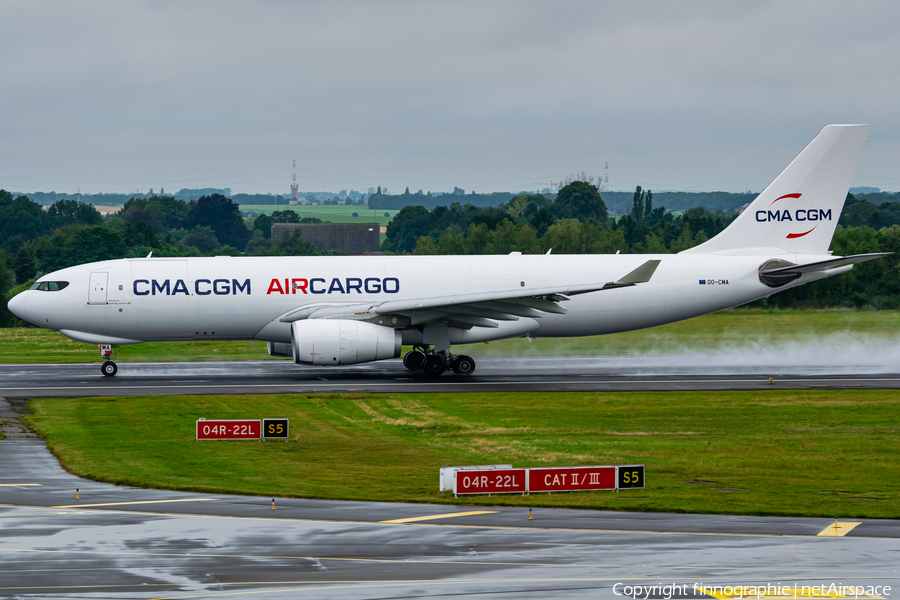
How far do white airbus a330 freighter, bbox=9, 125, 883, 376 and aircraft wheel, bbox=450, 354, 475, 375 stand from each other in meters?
0.04

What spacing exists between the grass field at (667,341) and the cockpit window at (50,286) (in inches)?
344

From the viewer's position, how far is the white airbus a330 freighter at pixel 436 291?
36188 millimetres

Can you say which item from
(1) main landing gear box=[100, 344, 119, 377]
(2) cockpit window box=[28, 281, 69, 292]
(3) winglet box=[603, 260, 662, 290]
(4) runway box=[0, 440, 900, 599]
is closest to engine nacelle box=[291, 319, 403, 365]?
(3) winglet box=[603, 260, 662, 290]

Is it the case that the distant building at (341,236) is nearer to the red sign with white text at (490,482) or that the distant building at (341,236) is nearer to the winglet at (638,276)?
the winglet at (638,276)

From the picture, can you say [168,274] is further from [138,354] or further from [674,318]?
[674,318]

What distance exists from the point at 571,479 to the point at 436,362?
1902cm

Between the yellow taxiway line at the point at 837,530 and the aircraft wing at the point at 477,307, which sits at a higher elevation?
the aircraft wing at the point at 477,307

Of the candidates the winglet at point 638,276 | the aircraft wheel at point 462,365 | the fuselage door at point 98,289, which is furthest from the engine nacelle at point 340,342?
the winglet at point 638,276

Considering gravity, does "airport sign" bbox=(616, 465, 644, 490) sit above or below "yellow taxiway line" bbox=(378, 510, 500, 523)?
above

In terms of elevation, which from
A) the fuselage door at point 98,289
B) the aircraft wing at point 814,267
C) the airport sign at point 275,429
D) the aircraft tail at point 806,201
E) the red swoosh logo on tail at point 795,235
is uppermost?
the aircraft tail at point 806,201

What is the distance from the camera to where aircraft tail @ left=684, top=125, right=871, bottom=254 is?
4109 centimetres

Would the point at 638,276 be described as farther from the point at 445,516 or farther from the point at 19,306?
the point at 19,306

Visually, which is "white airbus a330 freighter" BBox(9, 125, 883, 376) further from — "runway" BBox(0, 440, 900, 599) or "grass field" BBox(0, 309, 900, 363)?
"runway" BBox(0, 440, 900, 599)

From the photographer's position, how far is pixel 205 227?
607 feet
